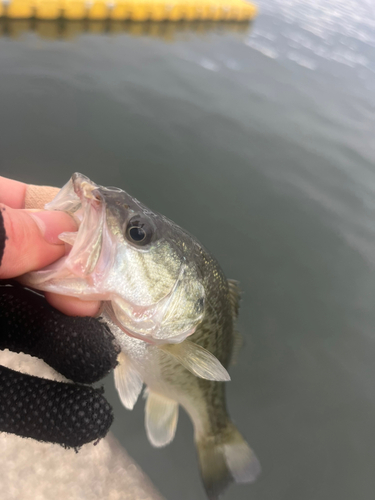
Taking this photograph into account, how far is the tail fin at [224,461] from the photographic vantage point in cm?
176

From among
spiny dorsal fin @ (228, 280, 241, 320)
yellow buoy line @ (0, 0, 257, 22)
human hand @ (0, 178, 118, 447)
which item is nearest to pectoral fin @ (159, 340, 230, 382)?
human hand @ (0, 178, 118, 447)

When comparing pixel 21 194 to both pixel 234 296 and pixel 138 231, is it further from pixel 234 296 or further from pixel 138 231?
pixel 234 296

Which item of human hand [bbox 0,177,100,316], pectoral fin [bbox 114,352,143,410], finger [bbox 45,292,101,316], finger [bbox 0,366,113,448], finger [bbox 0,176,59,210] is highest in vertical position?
human hand [bbox 0,177,100,316]

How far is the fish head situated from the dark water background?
5.33ft

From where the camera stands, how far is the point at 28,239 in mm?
890

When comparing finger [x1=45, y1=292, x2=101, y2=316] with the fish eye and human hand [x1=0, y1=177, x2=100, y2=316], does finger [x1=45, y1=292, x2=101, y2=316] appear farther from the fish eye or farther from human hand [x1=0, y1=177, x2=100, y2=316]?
the fish eye

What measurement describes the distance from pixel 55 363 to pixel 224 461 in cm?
123

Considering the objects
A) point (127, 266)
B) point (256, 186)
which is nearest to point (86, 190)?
point (127, 266)

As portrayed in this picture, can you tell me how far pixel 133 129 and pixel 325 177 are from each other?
3140 millimetres

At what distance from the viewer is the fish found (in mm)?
981

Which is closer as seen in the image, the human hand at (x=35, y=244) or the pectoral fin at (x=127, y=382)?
the human hand at (x=35, y=244)

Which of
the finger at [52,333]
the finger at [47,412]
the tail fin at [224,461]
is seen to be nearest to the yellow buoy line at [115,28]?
the finger at [52,333]

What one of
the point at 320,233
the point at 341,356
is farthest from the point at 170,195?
the point at 341,356

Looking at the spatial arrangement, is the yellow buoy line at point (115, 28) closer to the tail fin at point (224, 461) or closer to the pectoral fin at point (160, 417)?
the pectoral fin at point (160, 417)
